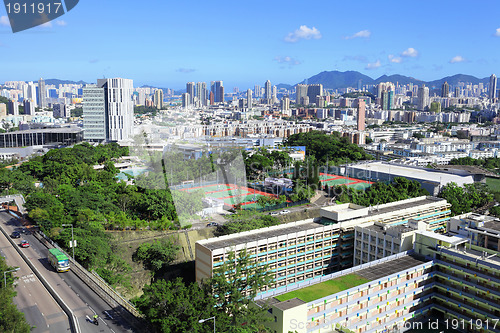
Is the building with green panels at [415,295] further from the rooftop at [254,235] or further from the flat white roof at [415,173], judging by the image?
the flat white roof at [415,173]

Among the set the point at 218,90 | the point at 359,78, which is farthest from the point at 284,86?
the point at 218,90

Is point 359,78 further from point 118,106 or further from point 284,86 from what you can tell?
point 118,106

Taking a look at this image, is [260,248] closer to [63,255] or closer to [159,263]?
[159,263]

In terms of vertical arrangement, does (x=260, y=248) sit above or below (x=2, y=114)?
below

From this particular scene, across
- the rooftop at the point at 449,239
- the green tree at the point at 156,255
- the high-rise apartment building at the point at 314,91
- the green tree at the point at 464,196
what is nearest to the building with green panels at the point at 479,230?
the rooftop at the point at 449,239

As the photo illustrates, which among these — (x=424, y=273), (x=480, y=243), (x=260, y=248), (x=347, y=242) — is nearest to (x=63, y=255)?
(x=260, y=248)
